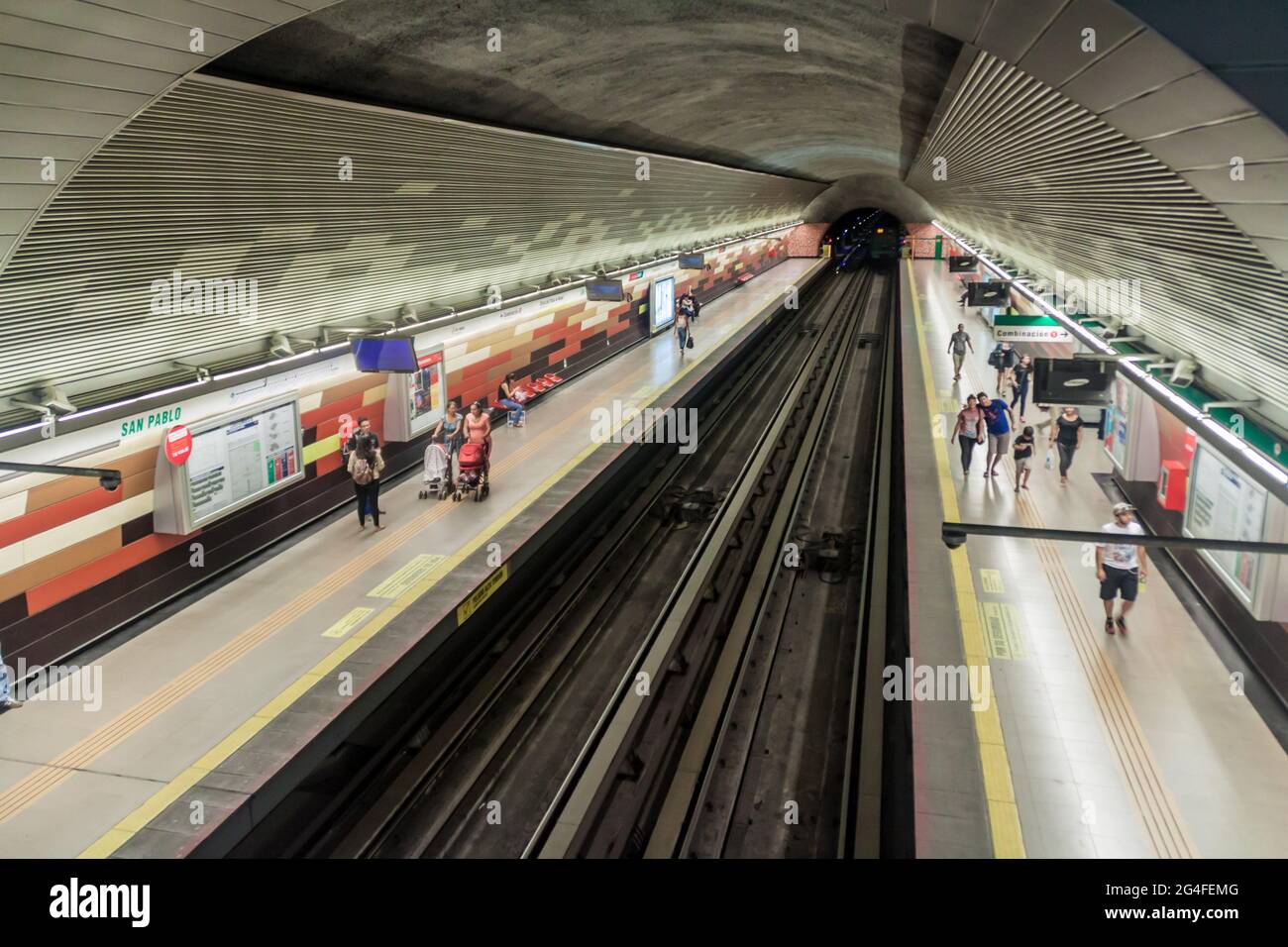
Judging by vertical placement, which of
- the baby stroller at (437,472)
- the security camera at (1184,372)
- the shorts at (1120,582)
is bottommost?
the shorts at (1120,582)

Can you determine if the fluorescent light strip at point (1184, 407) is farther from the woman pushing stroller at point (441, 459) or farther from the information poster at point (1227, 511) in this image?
the woman pushing stroller at point (441, 459)

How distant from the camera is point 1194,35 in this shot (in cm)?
244

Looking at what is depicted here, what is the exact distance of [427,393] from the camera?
40.5 ft

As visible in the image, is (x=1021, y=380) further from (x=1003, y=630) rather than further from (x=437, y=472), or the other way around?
(x=437, y=472)

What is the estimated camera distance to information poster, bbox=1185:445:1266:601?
6973mm

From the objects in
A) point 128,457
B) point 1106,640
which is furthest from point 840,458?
point 128,457

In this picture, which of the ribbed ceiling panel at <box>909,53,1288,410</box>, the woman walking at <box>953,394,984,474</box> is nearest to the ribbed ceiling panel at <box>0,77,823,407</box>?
the ribbed ceiling panel at <box>909,53,1288,410</box>

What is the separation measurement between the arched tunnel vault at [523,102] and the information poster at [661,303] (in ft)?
37.9

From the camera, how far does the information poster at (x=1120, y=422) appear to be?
11.1m

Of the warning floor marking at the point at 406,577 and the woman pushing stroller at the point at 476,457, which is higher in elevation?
the woman pushing stroller at the point at 476,457

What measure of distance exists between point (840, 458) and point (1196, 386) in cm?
833

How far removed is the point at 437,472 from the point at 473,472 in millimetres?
535


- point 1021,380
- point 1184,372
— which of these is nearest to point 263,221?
point 1184,372

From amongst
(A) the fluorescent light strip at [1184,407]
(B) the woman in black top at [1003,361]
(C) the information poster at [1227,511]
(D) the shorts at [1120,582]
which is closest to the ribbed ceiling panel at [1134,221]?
(A) the fluorescent light strip at [1184,407]
